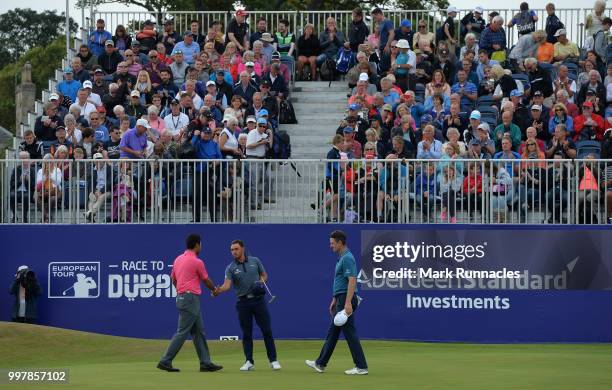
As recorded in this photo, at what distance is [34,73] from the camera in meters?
84.8

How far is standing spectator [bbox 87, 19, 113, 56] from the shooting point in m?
33.2

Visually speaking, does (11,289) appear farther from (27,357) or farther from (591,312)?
(591,312)

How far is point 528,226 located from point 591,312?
201 cm

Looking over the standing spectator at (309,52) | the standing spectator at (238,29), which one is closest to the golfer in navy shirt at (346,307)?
the standing spectator at (309,52)

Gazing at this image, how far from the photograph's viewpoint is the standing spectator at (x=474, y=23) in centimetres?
3322

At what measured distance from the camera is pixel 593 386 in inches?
691

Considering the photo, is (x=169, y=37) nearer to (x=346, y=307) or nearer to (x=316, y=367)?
(x=316, y=367)

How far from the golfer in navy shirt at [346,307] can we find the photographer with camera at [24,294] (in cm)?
878

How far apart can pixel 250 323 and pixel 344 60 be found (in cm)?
1328

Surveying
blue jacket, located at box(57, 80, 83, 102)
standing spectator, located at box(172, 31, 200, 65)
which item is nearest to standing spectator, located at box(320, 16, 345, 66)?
standing spectator, located at box(172, 31, 200, 65)

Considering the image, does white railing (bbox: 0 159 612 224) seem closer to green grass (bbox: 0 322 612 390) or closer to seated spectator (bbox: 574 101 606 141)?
seated spectator (bbox: 574 101 606 141)

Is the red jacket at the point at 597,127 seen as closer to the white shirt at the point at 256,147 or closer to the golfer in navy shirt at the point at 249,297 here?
the white shirt at the point at 256,147

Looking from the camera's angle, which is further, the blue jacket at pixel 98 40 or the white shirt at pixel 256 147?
the blue jacket at pixel 98 40

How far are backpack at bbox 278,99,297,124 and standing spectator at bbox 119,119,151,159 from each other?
12.8 ft
